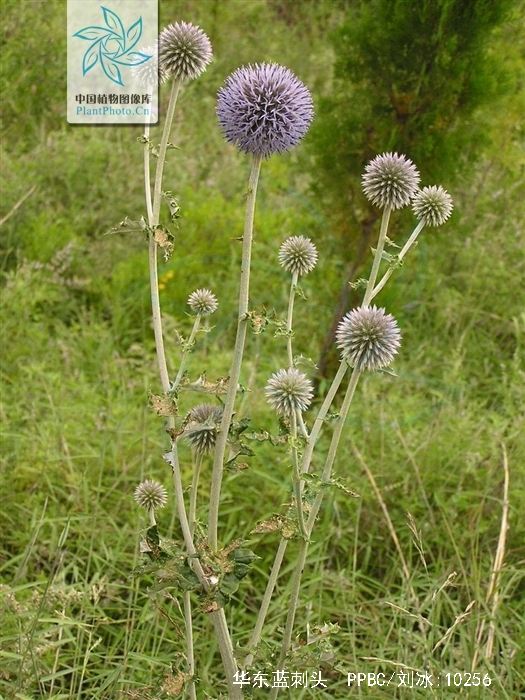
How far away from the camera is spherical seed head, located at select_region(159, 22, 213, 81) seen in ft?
7.28

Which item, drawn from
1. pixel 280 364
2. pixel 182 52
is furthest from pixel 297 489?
pixel 280 364

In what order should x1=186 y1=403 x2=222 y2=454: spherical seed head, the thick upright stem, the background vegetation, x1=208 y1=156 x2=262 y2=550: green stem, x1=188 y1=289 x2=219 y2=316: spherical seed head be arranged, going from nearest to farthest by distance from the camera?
x1=208 y1=156 x2=262 y2=550: green stem < the thick upright stem < x1=186 y1=403 x2=222 y2=454: spherical seed head < x1=188 y1=289 x2=219 y2=316: spherical seed head < the background vegetation

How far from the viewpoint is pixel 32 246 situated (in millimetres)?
5605

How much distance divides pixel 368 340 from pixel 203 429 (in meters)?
0.48

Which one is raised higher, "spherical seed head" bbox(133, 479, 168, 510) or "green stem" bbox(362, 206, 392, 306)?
"green stem" bbox(362, 206, 392, 306)

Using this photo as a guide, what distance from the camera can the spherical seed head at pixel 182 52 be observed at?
2.22 meters

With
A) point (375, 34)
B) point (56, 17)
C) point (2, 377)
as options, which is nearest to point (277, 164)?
point (56, 17)

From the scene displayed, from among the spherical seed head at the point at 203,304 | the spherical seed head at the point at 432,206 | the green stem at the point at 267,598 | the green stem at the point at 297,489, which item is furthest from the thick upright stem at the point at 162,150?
the green stem at the point at 267,598

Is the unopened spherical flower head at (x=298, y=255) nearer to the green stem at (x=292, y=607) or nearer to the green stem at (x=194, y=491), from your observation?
the green stem at (x=194, y=491)

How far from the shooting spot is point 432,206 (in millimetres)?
2305

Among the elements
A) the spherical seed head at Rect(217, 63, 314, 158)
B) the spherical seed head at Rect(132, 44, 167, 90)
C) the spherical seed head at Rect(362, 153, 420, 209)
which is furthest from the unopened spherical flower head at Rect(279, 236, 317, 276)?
the spherical seed head at Rect(132, 44, 167, 90)

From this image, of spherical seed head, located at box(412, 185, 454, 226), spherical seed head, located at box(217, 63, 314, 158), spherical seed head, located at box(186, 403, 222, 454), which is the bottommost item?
spherical seed head, located at box(186, 403, 222, 454)

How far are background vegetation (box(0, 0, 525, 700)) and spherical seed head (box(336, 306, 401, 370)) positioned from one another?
0.68 meters

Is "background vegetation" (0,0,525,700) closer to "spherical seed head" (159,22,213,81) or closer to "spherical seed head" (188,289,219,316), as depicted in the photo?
"spherical seed head" (188,289,219,316)
